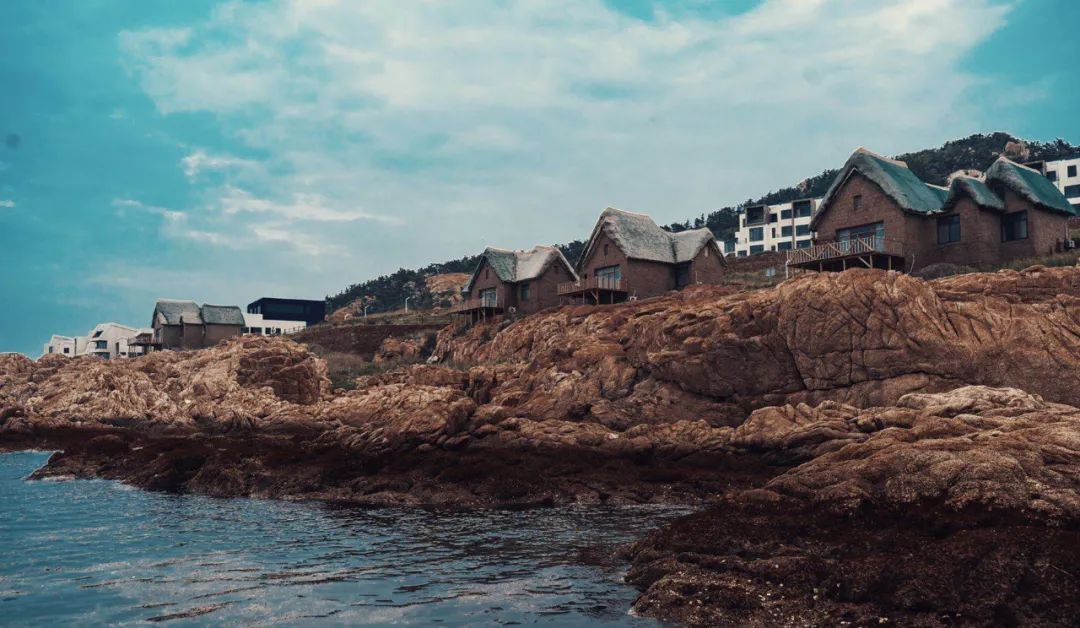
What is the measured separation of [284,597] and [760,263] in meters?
79.1

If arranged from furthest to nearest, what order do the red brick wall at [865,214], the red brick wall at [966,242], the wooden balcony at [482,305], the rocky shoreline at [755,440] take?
the wooden balcony at [482,305] → the red brick wall at [865,214] → the red brick wall at [966,242] → the rocky shoreline at [755,440]

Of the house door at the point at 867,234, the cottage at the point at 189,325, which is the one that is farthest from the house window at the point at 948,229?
the cottage at the point at 189,325

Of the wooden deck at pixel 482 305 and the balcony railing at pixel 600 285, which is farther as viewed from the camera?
the wooden deck at pixel 482 305

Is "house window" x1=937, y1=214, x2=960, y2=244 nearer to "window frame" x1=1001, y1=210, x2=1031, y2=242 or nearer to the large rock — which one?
"window frame" x1=1001, y1=210, x2=1031, y2=242

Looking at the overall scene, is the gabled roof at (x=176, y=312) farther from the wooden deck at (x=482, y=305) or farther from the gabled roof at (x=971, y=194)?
the gabled roof at (x=971, y=194)

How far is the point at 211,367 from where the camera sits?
56.3 metres

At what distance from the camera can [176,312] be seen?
104m

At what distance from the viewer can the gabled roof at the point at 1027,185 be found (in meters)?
49.7

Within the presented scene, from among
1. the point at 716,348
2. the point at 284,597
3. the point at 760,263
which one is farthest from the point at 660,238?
the point at 284,597

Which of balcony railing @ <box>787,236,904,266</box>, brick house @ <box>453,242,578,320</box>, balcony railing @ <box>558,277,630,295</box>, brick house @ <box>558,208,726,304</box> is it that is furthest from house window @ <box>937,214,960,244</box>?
brick house @ <box>453,242,578,320</box>

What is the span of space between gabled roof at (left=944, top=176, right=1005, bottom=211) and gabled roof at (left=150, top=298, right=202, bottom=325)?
88.9m

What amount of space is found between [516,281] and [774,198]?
85289 mm

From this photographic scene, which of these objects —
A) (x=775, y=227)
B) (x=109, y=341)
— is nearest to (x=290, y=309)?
(x=109, y=341)

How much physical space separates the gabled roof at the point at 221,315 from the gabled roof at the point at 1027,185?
88.7 metres
